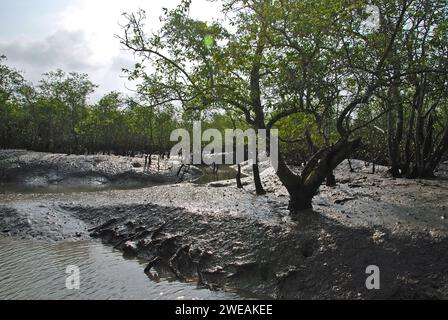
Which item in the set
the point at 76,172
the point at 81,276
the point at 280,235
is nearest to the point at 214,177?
the point at 76,172

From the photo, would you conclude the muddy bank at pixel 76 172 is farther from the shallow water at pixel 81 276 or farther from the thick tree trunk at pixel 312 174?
the thick tree trunk at pixel 312 174

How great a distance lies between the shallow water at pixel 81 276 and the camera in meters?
8.20

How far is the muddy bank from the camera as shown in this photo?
92.1 ft

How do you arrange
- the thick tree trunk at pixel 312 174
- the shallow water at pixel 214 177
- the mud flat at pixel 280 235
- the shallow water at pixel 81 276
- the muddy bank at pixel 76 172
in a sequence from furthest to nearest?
the shallow water at pixel 214 177
the muddy bank at pixel 76 172
the thick tree trunk at pixel 312 174
the shallow water at pixel 81 276
the mud flat at pixel 280 235

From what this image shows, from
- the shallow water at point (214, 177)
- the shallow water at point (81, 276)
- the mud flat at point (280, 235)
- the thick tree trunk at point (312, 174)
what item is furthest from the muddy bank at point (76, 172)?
the thick tree trunk at point (312, 174)

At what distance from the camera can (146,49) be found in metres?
12.8

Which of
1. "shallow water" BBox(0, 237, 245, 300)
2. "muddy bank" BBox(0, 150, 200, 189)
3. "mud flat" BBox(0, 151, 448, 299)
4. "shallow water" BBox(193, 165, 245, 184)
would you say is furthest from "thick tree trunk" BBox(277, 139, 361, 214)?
"muddy bank" BBox(0, 150, 200, 189)

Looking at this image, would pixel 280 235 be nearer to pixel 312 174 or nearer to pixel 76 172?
pixel 312 174

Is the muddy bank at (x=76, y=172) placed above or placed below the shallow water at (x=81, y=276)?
above

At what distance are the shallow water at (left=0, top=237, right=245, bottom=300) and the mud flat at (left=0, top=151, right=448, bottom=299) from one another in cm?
45

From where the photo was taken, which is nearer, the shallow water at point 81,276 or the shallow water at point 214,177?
Answer: the shallow water at point 81,276

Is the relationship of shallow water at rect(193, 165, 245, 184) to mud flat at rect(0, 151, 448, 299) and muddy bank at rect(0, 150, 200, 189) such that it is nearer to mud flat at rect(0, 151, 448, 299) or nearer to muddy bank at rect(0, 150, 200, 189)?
muddy bank at rect(0, 150, 200, 189)

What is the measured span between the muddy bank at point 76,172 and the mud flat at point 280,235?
13104 millimetres

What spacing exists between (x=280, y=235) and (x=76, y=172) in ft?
76.0
